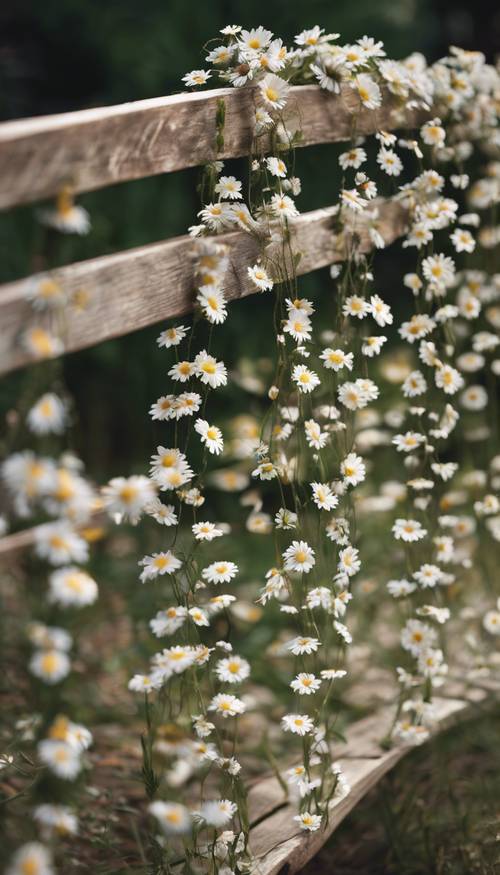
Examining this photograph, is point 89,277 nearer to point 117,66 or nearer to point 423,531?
point 423,531

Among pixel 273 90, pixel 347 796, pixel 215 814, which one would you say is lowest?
pixel 347 796

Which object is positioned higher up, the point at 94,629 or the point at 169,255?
the point at 169,255

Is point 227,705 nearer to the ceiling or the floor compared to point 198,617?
nearer to the floor

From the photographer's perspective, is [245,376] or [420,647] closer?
[420,647]

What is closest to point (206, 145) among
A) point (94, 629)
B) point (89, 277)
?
point (89, 277)

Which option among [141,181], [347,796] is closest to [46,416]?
[347,796]

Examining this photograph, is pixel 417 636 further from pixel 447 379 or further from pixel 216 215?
pixel 216 215

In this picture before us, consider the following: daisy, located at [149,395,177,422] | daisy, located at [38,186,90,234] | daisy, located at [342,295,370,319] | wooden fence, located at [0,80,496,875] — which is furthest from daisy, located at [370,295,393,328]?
daisy, located at [38,186,90,234]

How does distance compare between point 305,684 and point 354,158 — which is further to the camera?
point 354,158
